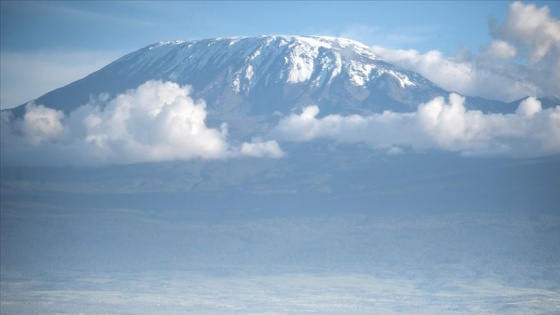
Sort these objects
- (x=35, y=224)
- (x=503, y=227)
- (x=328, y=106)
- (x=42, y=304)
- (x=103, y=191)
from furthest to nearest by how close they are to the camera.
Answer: (x=328, y=106), (x=103, y=191), (x=35, y=224), (x=503, y=227), (x=42, y=304)

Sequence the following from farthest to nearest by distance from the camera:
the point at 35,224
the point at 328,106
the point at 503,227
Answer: the point at 328,106
the point at 35,224
the point at 503,227

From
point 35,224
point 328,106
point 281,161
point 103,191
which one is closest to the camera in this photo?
point 35,224

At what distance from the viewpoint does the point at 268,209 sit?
512ft

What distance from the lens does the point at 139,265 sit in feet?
458

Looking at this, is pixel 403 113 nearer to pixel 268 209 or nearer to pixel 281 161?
pixel 281 161

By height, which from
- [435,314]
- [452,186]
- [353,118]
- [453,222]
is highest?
[353,118]

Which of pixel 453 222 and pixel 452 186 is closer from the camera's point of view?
pixel 453 222

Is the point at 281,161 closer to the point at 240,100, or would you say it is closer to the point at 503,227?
the point at 240,100

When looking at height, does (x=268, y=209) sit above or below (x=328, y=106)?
below

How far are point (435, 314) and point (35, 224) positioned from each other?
7635 centimetres

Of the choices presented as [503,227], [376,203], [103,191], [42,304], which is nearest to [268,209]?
[376,203]

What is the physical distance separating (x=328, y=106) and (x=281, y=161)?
2192cm

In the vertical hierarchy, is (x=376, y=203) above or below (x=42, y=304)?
above

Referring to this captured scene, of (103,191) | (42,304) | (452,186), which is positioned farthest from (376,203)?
(42,304)
